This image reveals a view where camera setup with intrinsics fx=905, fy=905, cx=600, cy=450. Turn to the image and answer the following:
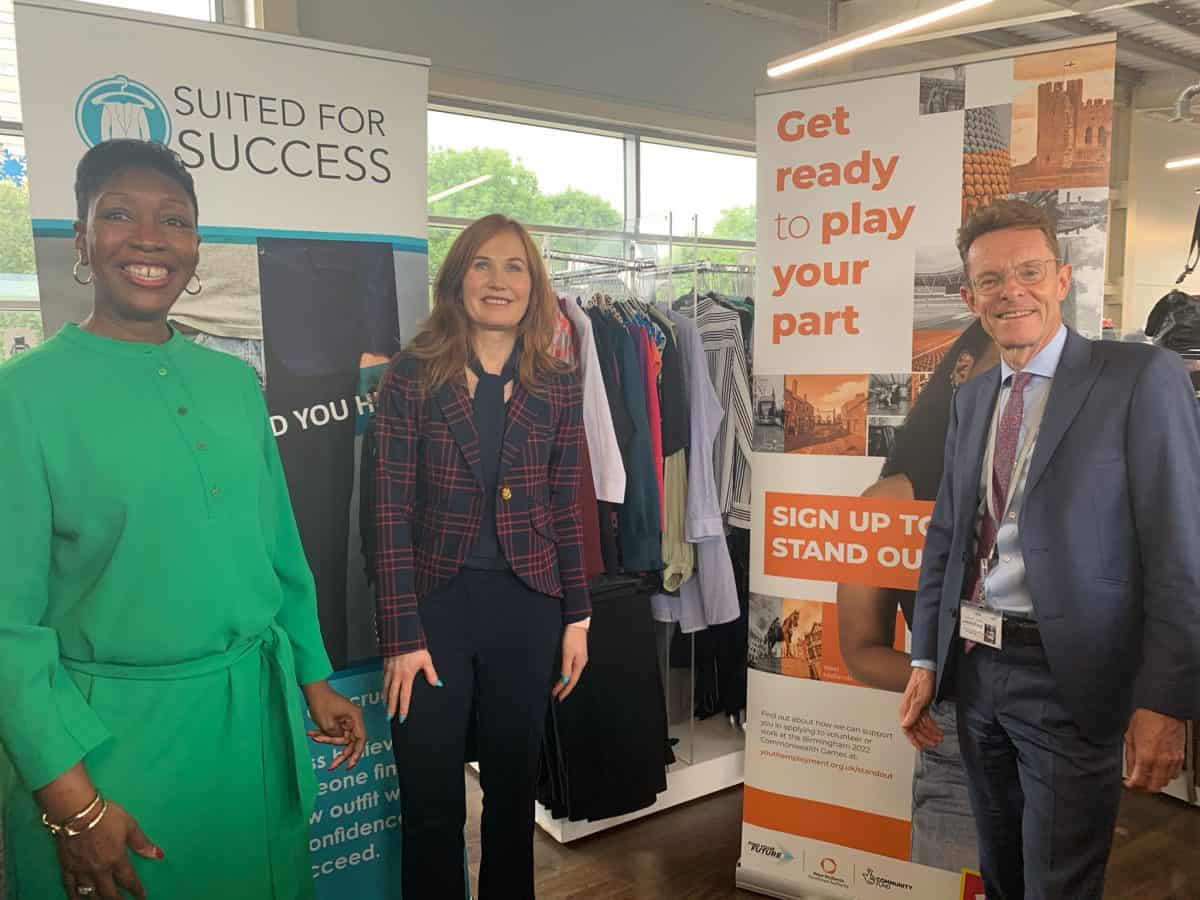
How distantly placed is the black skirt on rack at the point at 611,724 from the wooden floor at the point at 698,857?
0.15 metres

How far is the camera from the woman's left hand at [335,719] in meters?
1.87

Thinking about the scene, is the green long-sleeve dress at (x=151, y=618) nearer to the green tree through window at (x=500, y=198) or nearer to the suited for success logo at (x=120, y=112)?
the suited for success logo at (x=120, y=112)

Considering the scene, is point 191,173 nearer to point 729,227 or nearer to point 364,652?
point 364,652

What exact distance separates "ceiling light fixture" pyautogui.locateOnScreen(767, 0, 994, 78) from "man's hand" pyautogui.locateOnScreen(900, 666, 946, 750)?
6.21 ft

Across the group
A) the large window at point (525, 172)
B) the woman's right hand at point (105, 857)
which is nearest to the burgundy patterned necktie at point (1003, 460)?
the woman's right hand at point (105, 857)

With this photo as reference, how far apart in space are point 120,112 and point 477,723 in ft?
5.14

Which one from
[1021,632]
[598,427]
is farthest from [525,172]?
[1021,632]

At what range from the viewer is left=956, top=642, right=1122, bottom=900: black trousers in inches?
66.6

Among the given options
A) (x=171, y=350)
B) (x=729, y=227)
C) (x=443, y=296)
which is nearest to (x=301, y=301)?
(x=443, y=296)

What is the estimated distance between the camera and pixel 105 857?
1.49 meters

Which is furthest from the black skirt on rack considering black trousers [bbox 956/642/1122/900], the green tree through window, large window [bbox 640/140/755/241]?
large window [bbox 640/140/755/241]

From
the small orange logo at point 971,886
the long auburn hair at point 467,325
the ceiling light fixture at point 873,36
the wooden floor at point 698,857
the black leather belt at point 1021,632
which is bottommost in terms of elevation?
the wooden floor at point 698,857

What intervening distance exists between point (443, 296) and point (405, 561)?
63 cm

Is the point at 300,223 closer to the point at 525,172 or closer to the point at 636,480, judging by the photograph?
the point at 636,480
